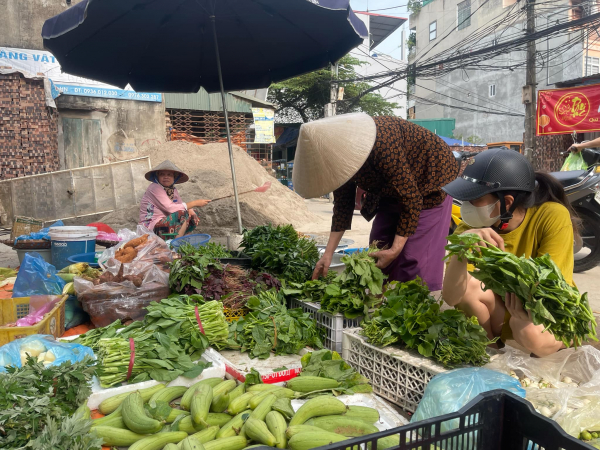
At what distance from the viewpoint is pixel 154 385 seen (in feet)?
8.00

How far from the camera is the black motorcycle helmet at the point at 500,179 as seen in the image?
208 centimetres

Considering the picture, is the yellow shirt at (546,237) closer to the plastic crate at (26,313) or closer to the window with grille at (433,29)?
the plastic crate at (26,313)

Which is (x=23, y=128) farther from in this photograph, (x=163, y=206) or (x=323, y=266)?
(x=323, y=266)

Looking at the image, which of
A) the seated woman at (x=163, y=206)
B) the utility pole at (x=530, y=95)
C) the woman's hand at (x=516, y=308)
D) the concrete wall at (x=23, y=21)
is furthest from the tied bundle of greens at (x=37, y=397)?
the concrete wall at (x=23, y=21)

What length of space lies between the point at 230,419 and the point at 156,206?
13.5ft

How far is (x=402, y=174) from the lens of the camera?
290cm

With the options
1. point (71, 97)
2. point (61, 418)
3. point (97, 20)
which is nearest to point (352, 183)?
point (61, 418)

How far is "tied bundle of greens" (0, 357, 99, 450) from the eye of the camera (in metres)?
1.72

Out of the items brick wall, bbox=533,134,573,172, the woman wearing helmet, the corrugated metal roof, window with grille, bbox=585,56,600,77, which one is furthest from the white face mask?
window with grille, bbox=585,56,600,77

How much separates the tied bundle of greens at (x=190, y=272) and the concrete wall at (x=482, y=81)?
73.4ft

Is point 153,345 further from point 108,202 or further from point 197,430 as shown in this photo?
point 108,202

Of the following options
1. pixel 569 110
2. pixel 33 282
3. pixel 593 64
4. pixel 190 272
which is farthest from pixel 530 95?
pixel 593 64

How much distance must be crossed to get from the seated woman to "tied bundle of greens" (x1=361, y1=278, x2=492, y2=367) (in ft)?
12.4

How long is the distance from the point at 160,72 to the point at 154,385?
15.7ft
